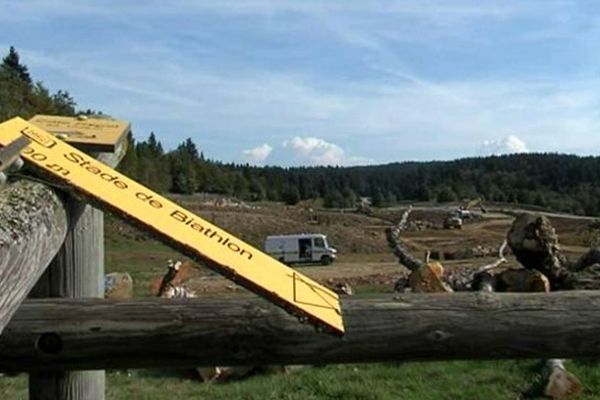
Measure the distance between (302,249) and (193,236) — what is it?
39.3 meters

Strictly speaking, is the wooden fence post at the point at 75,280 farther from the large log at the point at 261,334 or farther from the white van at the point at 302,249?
the white van at the point at 302,249

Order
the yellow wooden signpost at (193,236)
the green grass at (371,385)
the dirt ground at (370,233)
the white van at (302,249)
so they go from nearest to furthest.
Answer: the yellow wooden signpost at (193,236) < the green grass at (371,385) < the dirt ground at (370,233) < the white van at (302,249)

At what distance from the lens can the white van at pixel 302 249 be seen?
133 feet

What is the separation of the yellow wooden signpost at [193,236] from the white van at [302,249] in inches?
1500

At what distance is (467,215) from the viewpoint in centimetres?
8400

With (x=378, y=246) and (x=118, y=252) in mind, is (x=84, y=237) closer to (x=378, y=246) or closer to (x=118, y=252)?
(x=118, y=252)

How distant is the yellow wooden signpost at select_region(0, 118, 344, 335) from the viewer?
175cm

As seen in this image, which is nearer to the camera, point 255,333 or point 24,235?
point 24,235

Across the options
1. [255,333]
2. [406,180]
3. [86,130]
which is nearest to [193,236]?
[255,333]

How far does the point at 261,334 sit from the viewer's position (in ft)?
7.35

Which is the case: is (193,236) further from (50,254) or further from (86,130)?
(86,130)

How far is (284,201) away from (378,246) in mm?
59533

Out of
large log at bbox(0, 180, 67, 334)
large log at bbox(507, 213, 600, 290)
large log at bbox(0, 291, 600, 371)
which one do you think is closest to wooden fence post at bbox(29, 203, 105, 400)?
large log at bbox(0, 291, 600, 371)

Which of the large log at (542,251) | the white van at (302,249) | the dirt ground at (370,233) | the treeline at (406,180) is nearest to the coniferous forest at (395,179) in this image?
the treeline at (406,180)
